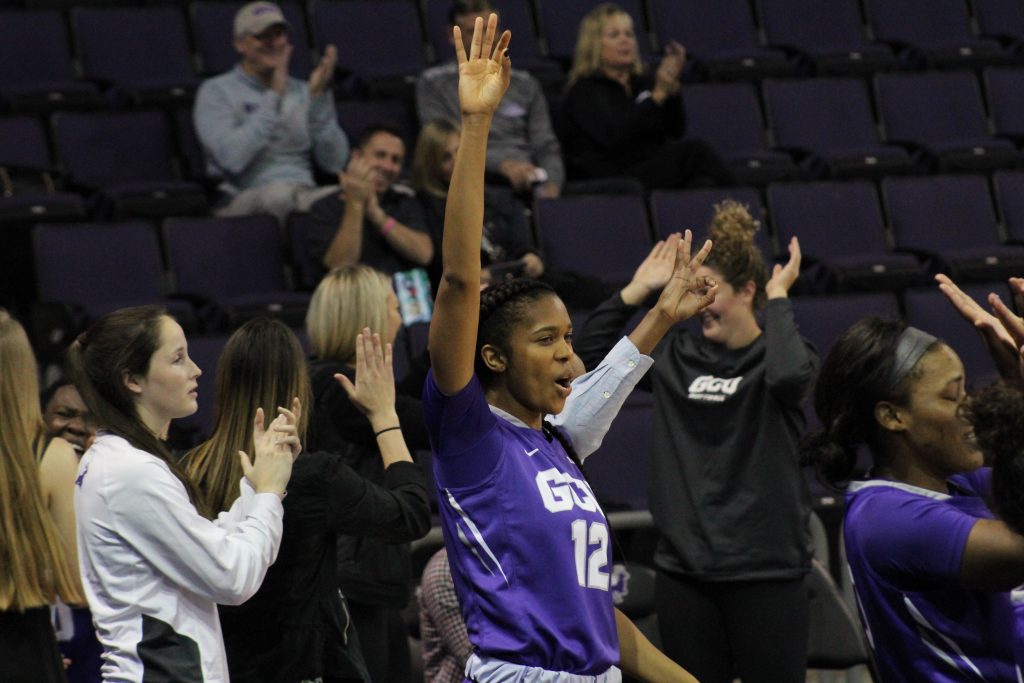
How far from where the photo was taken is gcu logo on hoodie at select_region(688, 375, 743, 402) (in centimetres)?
367

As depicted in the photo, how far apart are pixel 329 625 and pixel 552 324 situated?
0.89 meters

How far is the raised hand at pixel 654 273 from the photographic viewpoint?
3172 millimetres

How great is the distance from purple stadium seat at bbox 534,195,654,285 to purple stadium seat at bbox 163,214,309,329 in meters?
1.18

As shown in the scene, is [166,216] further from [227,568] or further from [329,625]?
[227,568]

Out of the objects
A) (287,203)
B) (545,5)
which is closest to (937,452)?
(287,203)

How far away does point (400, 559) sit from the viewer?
3512 millimetres

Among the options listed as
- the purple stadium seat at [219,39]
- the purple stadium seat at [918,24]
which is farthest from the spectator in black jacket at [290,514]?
the purple stadium seat at [918,24]

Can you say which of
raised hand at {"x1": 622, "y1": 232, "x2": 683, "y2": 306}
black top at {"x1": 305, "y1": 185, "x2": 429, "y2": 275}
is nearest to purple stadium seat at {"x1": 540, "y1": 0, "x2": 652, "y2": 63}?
black top at {"x1": 305, "y1": 185, "x2": 429, "y2": 275}

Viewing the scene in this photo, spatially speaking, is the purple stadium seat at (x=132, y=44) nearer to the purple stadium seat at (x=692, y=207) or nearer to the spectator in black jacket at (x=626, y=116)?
the spectator in black jacket at (x=626, y=116)

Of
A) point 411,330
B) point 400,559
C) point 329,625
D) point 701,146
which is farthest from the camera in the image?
point 701,146

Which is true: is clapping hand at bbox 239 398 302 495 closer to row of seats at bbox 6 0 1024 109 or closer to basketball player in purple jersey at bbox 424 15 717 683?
basketball player in purple jersey at bbox 424 15 717 683

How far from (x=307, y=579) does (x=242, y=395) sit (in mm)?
394

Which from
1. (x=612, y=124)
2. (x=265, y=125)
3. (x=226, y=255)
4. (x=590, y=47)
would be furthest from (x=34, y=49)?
(x=612, y=124)

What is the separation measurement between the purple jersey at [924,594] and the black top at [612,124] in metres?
4.57
